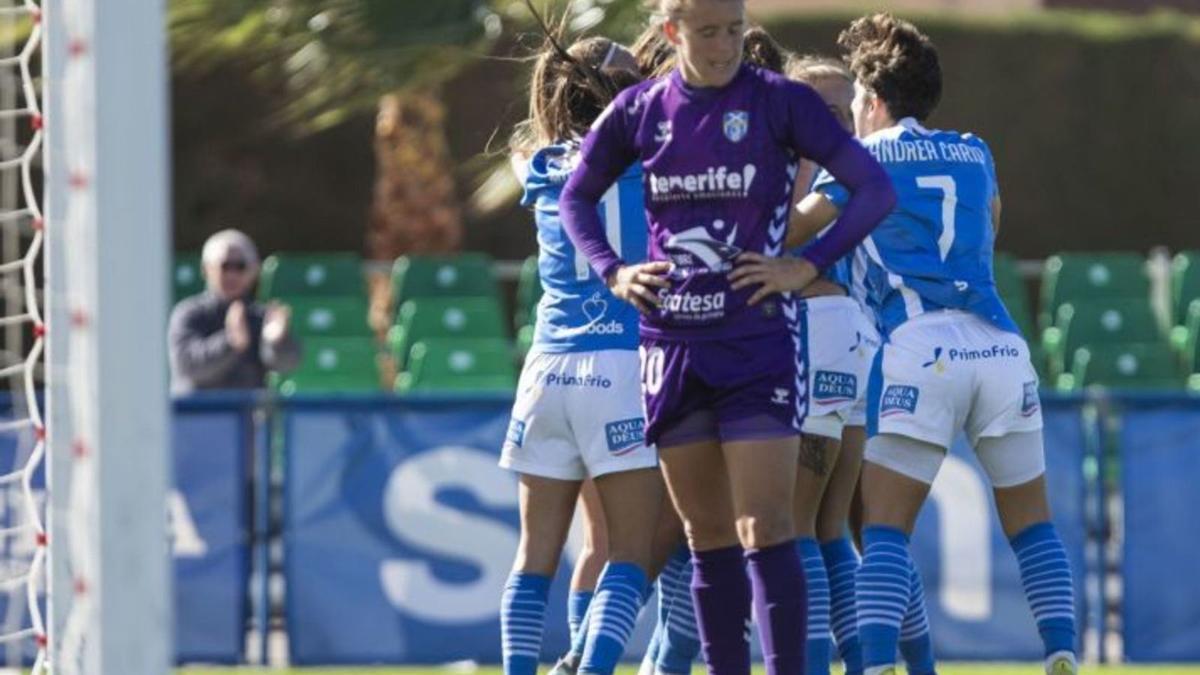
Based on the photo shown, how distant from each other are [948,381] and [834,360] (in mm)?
318

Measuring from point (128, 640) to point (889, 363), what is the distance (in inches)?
112

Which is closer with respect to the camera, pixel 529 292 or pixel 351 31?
pixel 351 31

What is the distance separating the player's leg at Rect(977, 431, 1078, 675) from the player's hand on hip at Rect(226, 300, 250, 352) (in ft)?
17.3

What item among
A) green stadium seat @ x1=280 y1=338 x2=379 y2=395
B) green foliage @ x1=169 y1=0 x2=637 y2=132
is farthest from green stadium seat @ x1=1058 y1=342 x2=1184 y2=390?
green stadium seat @ x1=280 y1=338 x2=379 y2=395

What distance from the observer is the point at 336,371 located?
12.9 metres

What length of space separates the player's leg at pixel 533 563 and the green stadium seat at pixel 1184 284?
779 centimetres

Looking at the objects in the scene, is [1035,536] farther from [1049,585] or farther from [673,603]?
[673,603]

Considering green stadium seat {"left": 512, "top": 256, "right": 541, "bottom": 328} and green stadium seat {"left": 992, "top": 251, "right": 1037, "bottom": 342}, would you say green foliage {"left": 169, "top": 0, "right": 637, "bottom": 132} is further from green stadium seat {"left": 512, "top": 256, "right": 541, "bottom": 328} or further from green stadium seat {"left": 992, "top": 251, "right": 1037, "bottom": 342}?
green stadium seat {"left": 992, "top": 251, "right": 1037, "bottom": 342}

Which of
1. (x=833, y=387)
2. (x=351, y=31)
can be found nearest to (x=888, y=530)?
(x=833, y=387)

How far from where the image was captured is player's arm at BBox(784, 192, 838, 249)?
21.1ft

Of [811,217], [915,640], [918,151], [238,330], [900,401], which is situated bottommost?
[915,640]

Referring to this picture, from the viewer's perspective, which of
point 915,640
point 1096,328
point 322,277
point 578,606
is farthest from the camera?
point 322,277

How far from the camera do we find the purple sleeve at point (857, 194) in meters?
5.91

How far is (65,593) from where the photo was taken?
22.6ft
